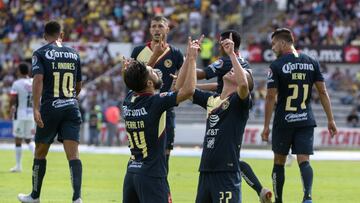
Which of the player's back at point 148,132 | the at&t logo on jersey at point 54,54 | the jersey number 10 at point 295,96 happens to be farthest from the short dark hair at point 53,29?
the player's back at point 148,132

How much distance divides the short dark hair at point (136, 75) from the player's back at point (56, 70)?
4.14 meters

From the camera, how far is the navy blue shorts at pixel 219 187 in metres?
9.99

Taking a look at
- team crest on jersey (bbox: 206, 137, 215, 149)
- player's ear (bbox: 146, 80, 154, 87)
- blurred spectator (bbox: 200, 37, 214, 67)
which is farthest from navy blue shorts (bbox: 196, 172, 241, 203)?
blurred spectator (bbox: 200, 37, 214, 67)

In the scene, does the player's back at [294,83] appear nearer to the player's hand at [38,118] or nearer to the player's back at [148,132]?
the player's hand at [38,118]

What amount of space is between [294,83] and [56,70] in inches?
132

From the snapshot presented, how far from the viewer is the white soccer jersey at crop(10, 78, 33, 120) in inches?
846

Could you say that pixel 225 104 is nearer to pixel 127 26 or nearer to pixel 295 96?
pixel 295 96

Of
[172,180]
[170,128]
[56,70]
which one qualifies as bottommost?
[172,180]

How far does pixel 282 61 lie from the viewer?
1364 centimetres

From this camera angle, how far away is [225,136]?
10344 mm

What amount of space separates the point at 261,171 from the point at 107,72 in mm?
20494

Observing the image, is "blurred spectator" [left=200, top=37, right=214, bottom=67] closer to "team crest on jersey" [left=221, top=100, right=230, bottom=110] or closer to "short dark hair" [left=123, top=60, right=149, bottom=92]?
"team crest on jersey" [left=221, top=100, right=230, bottom=110]

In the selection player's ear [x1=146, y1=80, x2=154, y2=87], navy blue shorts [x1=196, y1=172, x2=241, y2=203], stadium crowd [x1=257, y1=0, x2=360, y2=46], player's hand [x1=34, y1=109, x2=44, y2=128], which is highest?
stadium crowd [x1=257, y1=0, x2=360, y2=46]

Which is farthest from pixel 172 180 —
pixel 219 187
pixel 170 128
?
pixel 219 187
